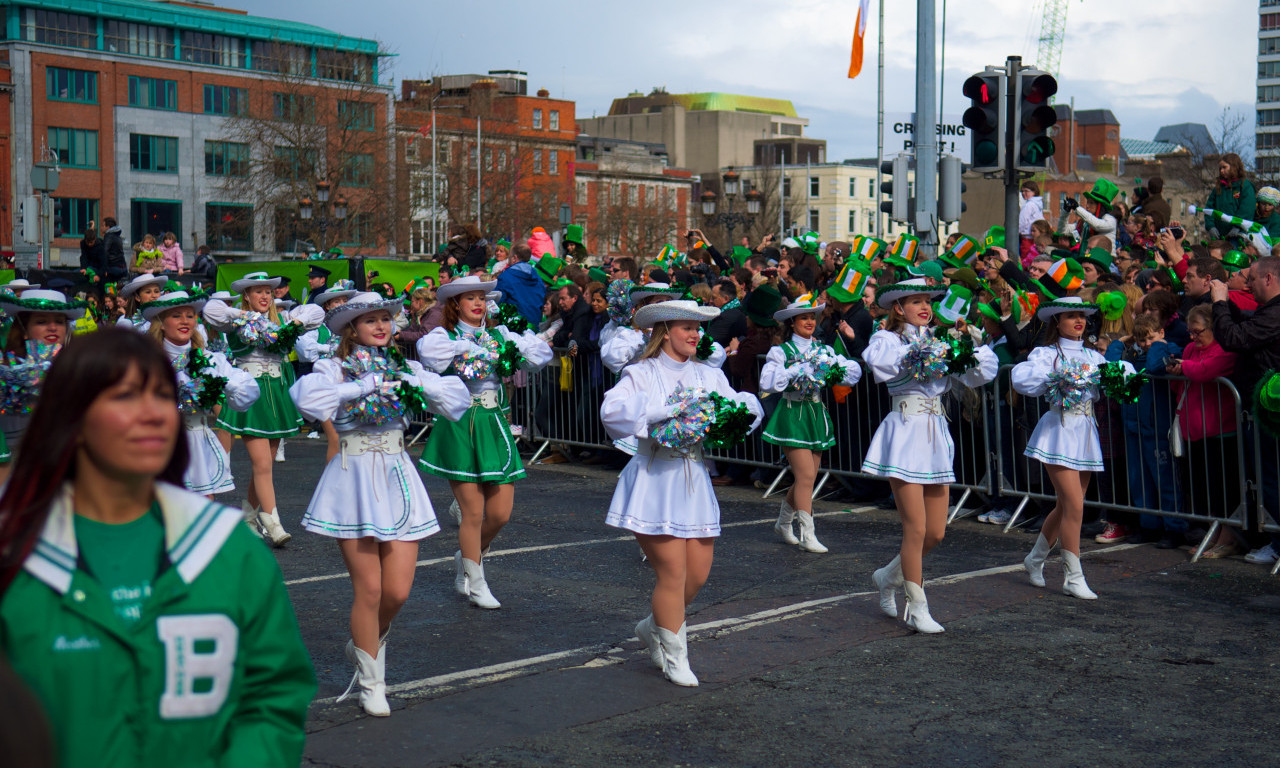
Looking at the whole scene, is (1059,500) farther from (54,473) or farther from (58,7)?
(58,7)

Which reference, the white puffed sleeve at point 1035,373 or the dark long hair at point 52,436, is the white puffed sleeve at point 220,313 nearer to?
the white puffed sleeve at point 1035,373

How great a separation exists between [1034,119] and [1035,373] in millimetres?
4349

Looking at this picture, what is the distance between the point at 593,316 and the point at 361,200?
4602 centimetres

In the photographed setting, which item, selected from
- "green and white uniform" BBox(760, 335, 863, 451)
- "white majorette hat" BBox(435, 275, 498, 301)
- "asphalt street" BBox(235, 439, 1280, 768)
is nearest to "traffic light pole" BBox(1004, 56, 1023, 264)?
"green and white uniform" BBox(760, 335, 863, 451)

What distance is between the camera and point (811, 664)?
22.6 ft

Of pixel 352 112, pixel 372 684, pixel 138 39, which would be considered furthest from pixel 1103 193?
pixel 138 39

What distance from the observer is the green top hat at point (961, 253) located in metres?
12.8

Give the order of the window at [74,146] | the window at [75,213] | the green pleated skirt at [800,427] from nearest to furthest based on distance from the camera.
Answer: the green pleated skirt at [800,427], the window at [74,146], the window at [75,213]

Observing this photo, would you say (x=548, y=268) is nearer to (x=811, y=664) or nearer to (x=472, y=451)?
(x=472, y=451)

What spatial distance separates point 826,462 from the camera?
12641 mm

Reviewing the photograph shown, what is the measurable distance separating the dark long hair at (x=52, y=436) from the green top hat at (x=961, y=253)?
429 inches

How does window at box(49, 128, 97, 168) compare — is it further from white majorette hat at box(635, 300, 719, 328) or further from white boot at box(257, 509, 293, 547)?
white majorette hat at box(635, 300, 719, 328)

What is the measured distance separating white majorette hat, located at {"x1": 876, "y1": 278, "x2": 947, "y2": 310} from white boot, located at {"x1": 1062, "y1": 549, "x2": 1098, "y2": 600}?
1.80 meters

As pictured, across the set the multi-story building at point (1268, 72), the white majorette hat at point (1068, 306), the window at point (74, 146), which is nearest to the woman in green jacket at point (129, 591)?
the white majorette hat at point (1068, 306)
